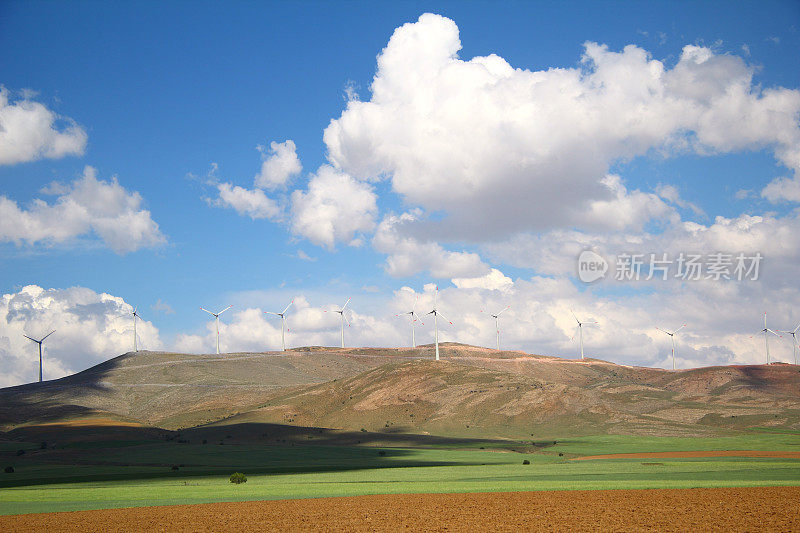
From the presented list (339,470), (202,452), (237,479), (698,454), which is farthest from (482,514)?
(202,452)

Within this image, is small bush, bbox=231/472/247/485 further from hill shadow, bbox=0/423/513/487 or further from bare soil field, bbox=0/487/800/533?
bare soil field, bbox=0/487/800/533

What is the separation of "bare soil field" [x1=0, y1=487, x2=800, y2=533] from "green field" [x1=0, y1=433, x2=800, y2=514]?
17.9ft

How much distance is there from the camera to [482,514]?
5031 cm

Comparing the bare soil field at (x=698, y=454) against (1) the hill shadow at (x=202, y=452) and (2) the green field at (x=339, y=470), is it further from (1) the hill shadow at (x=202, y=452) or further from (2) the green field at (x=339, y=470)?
(1) the hill shadow at (x=202, y=452)

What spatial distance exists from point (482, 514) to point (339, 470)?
1920 inches

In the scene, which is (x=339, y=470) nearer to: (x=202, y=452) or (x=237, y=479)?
(x=237, y=479)

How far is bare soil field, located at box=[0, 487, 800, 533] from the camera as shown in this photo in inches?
1762

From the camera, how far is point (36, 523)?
169 feet

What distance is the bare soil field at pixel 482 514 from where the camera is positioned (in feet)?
147

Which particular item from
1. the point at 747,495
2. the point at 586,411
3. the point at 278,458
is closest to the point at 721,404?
the point at 586,411

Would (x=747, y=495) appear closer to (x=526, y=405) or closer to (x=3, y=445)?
(x=526, y=405)

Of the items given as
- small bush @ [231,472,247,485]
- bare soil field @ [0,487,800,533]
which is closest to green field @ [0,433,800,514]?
small bush @ [231,472,247,485]

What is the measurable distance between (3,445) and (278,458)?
215 feet

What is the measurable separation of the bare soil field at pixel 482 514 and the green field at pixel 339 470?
5468mm
